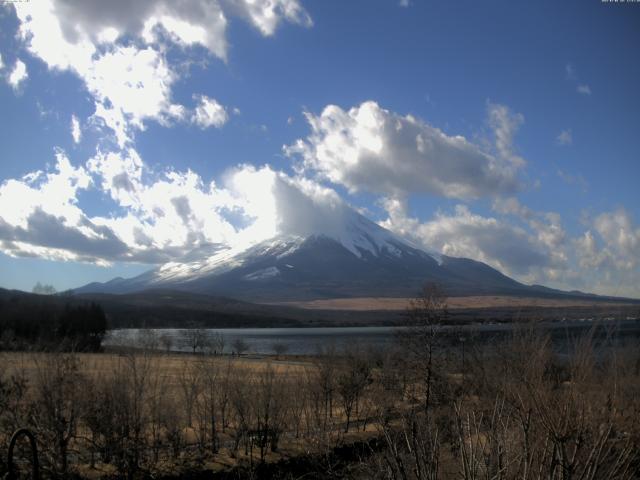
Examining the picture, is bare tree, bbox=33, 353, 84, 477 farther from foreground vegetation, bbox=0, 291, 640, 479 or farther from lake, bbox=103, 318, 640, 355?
lake, bbox=103, 318, 640, 355

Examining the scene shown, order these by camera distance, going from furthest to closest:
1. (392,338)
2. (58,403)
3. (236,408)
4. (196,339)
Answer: (196,339)
(392,338)
(236,408)
(58,403)

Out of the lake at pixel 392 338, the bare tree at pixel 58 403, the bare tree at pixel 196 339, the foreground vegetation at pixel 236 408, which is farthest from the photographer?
the bare tree at pixel 196 339

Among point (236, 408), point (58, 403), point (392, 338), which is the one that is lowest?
point (392, 338)

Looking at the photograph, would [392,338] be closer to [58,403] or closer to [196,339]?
[196,339]

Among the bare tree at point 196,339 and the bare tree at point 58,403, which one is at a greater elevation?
the bare tree at point 58,403

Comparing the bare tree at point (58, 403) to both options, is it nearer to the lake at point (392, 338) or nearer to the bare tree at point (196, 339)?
the lake at point (392, 338)

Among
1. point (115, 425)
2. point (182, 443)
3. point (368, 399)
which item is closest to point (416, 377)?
point (368, 399)

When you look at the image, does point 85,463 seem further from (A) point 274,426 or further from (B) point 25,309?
(B) point 25,309

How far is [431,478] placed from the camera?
18.7ft

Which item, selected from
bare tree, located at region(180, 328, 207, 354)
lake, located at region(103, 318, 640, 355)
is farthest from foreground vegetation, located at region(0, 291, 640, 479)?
bare tree, located at region(180, 328, 207, 354)

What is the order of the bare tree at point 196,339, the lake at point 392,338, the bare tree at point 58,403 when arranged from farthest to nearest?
the bare tree at point 196,339
the lake at point 392,338
the bare tree at point 58,403

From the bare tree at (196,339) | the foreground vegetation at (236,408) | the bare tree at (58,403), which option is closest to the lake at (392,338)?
the bare tree at (196,339)

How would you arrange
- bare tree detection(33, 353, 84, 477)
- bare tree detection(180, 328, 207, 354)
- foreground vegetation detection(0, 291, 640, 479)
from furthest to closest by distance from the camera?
bare tree detection(180, 328, 207, 354) → bare tree detection(33, 353, 84, 477) → foreground vegetation detection(0, 291, 640, 479)

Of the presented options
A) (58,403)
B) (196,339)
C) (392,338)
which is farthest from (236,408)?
(196,339)
